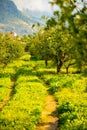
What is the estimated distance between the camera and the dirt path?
26.3m

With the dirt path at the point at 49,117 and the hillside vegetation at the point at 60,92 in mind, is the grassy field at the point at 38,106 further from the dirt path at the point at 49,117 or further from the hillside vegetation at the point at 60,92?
the dirt path at the point at 49,117

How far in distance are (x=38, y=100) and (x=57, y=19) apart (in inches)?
777

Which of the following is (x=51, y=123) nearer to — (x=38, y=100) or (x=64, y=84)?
(x=38, y=100)

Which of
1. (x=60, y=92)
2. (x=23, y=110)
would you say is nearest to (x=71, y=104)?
(x=23, y=110)

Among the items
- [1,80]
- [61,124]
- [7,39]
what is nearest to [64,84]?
[1,80]

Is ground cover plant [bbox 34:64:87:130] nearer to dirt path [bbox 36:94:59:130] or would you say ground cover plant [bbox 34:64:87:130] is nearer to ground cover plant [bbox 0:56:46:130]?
dirt path [bbox 36:94:59:130]

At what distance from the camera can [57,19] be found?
16547mm

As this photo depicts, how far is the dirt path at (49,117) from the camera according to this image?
86.3 ft

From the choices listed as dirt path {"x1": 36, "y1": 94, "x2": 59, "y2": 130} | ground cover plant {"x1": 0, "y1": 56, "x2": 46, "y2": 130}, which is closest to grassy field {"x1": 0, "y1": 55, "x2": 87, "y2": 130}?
ground cover plant {"x1": 0, "y1": 56, "x2": 46, "y2": 130}

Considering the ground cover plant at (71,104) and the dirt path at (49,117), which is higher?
the ground cover plant at (71,104)

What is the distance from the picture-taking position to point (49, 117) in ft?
95.3

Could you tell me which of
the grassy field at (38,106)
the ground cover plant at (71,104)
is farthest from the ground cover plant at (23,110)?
the ground cover plant at (71,104)

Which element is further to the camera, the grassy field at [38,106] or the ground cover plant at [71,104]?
the grassy field at [38,106]

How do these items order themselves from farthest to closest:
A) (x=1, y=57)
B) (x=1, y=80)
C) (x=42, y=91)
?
(x=1, y=57), (x=1, y=80), (x=42, y=91)
